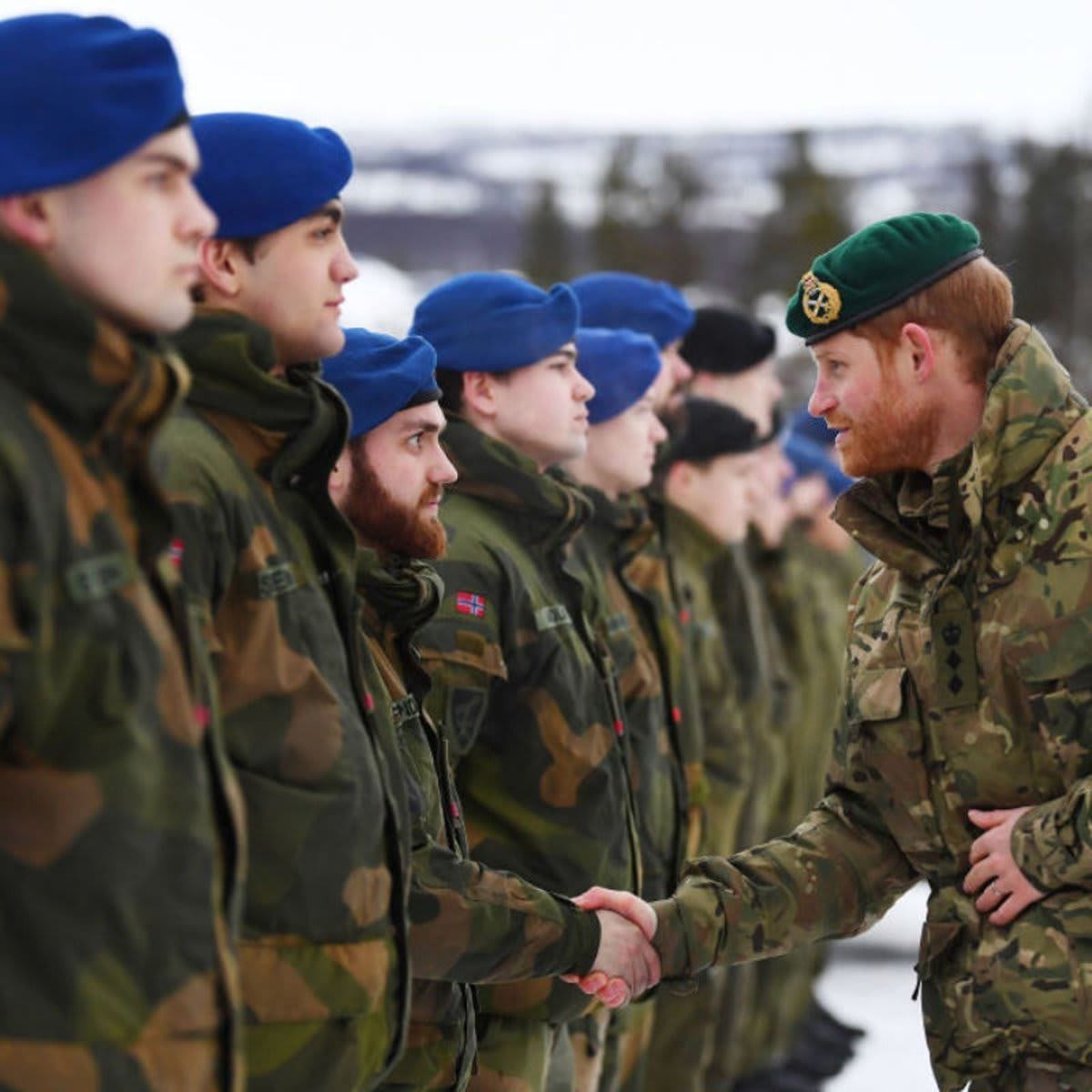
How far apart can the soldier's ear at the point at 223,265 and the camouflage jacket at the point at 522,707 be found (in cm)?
133

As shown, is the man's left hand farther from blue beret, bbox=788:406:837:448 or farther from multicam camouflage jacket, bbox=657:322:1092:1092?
blue beret, bbox=788:406:837:448

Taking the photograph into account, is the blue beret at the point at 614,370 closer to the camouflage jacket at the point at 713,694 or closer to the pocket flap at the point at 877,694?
the camouflage jacket at the point at 713,694

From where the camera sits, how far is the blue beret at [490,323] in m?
5.54

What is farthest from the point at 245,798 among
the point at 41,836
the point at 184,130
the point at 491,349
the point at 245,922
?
the point at 491,349

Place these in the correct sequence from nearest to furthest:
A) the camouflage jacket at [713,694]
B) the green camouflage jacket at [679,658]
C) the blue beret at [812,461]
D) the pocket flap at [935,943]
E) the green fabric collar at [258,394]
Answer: the green fabric collar at [258,394] → the pocket flap at [935,943] → the green camouflage jacket at [679,658] → the camouflage jacket at [713,694] → the blue beret at [812,461]

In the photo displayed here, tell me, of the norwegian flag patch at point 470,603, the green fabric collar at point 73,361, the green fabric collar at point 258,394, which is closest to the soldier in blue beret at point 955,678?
the norwegian flag patch at point 470,603

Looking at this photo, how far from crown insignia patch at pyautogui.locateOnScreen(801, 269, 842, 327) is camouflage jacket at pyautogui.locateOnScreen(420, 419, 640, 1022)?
115 cm

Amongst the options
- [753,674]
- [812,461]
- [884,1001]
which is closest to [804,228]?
[812,461]

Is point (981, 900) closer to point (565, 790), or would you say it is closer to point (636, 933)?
point (636, 933)

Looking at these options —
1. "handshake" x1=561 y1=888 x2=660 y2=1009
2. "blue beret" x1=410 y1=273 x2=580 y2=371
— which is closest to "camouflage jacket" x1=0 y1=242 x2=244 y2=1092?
"handshake" x1=561 y1=888 x2=660 y2=1009

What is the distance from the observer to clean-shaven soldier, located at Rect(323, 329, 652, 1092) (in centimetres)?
396

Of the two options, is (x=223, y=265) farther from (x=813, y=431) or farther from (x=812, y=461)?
(x=813, y=431)

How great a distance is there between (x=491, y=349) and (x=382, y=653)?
1573 millimetres

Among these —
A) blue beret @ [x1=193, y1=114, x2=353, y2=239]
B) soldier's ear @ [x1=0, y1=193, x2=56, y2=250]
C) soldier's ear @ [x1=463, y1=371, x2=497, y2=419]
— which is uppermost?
soldier's ear @ [x1=0, y1=193, x2=56, y2=250]
